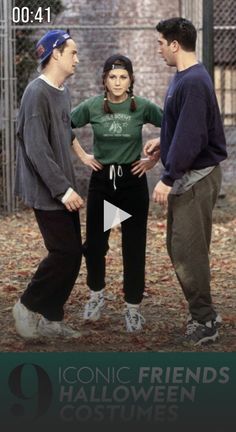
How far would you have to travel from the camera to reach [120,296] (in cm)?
668

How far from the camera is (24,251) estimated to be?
8656 mm

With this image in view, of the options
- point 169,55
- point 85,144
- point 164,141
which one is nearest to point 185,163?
point 164,141

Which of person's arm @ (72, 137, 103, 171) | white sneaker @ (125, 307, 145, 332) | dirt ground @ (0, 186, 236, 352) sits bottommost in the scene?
dirt ground @ (0, 186, 236, 352)

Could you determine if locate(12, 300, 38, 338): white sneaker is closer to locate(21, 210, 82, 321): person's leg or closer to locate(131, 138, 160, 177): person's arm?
locate(21, 210, 82, 321): person's leg

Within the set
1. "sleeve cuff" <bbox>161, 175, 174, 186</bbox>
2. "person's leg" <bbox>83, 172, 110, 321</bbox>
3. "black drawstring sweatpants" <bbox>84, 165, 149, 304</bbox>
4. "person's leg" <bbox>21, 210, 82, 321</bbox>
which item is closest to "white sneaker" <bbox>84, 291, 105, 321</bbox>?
"person's leg" <bbox>83, 172, 110, 321</bbox>

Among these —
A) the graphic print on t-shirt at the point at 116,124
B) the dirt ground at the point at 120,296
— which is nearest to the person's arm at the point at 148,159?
the graphic print on t-shirt at the point at 116,124

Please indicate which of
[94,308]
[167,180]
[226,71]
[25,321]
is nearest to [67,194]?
[167,180]

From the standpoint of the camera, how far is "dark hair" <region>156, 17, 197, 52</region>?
15.9 ft

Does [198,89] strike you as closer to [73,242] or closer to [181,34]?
[181,34]

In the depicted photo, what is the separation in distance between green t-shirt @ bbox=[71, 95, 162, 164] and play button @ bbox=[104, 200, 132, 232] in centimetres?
27

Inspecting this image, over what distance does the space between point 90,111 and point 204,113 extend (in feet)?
2.89

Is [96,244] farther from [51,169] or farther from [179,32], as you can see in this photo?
[179,32]

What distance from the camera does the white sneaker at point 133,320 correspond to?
5523mm

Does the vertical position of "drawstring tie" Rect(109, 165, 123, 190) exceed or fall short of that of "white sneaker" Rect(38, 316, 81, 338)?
it exceeds it
